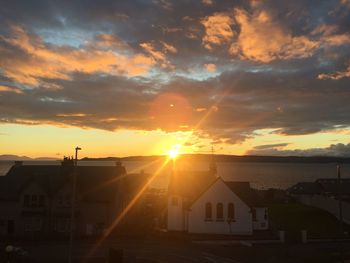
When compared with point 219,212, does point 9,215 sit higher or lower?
lower

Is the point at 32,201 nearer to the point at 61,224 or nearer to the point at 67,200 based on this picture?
the point at 67,200

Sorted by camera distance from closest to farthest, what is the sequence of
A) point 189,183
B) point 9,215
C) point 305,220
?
point 9,215, point 189,183, point 305,220

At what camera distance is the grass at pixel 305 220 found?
63.9 meters

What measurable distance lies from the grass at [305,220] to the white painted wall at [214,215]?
7125 mm

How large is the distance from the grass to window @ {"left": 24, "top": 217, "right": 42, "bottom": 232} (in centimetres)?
3342

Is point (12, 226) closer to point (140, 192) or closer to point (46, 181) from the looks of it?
point (46, 181)

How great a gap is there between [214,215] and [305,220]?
1870cm

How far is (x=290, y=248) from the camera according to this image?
160 ft

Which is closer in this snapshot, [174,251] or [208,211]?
[174,251]

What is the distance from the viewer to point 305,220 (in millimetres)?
71562

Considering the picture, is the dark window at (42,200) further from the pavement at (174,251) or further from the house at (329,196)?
the house at (329,196)

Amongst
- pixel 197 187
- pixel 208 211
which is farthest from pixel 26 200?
pixel 208 211

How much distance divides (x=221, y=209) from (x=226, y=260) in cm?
1933

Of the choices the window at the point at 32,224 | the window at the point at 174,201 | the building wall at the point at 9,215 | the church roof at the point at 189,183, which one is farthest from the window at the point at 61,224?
the church roof at the point at 189,183
